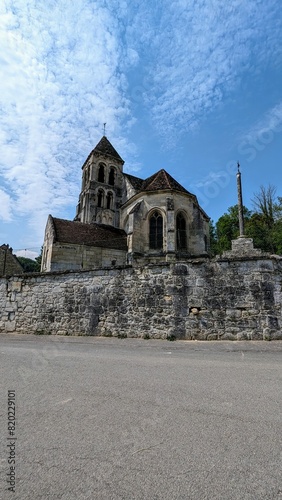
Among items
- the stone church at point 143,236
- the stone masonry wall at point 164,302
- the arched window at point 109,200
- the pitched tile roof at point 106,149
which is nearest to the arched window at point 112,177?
the pitched tile roof at point 106,149

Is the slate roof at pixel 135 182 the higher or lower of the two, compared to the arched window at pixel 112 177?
lower

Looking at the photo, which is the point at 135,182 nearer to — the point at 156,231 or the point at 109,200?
the point at 109,200

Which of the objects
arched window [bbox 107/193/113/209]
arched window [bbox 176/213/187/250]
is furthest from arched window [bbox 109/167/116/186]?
arched window [bbox 176/213/187/250]

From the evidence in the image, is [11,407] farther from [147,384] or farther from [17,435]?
[147,384]

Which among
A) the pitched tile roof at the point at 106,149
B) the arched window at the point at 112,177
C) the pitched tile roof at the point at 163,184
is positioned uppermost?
the pitched tile roof at the point at 106,149

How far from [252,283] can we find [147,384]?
17.5 feet

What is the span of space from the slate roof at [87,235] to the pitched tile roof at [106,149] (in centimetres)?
1492

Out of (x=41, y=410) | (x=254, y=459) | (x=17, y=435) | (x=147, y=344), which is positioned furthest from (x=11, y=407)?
(x=147, y=344)

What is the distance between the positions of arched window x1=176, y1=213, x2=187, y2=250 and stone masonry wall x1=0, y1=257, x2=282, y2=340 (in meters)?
15.0

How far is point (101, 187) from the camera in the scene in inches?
1346

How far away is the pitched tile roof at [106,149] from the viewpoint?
119 feet

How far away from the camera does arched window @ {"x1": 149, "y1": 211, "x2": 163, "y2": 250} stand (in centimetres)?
2292

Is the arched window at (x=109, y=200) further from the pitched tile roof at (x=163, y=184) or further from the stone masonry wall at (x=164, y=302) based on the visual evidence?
the stone masonry wall at (x=164, y=302)

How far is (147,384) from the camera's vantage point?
3541mm
